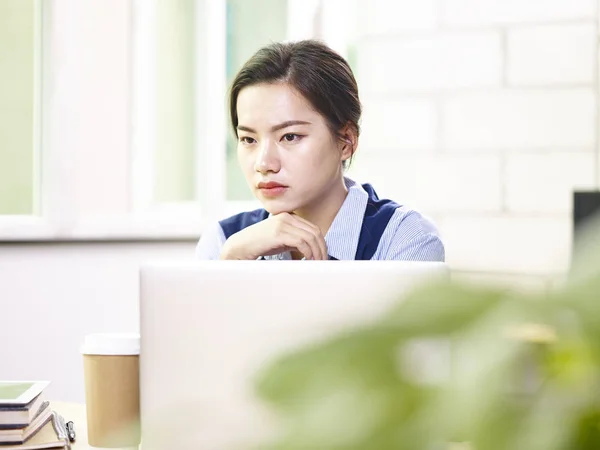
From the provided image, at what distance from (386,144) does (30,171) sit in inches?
46.5

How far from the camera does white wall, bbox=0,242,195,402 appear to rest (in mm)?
2988

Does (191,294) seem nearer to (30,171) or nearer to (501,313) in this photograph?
(501,313)

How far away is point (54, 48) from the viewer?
3018 millimetres

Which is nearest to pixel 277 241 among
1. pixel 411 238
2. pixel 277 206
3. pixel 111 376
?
pixel 277 206

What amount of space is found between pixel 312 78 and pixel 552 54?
3.10 ft

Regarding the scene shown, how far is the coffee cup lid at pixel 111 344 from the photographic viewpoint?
47.2 inches

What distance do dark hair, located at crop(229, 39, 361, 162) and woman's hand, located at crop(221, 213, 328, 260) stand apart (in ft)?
1.14

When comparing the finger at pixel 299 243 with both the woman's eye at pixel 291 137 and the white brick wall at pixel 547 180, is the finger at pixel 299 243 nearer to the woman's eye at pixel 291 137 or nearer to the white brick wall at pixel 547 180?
the woman's eye at pixel 291 137

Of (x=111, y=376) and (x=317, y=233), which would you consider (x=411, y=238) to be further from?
(x=111, y=376)

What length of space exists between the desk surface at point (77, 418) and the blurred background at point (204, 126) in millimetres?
1299

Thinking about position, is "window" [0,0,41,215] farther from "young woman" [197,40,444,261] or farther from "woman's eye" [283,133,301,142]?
"woman's eye" [283,133,301,142]

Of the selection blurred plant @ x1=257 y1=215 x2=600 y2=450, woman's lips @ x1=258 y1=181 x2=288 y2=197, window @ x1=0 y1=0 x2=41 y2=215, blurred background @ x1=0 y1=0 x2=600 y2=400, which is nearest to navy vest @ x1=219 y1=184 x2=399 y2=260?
woman's lips @ x1=258 y1=181 x2=288 y2=197

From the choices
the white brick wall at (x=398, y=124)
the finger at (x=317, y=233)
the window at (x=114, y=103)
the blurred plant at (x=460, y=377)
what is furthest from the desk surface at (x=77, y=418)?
the white brick wall at (x=398, y=124)

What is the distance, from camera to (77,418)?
1.56 m
